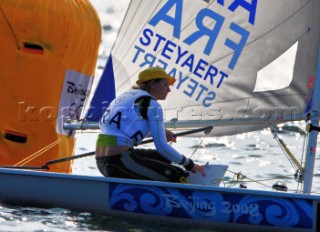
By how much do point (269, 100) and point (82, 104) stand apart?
180 centimetres

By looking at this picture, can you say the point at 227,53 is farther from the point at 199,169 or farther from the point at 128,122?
the point at 128,122

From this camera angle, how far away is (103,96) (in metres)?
6.56

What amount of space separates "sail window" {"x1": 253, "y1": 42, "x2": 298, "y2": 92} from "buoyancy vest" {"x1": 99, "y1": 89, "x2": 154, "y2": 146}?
96cm

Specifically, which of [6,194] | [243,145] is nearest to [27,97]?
[6,194]

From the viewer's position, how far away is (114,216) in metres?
5.57

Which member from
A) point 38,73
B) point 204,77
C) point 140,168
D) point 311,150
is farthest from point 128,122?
point 38,73

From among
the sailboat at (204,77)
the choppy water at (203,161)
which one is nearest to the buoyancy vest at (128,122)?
the sailboat at (204,77)

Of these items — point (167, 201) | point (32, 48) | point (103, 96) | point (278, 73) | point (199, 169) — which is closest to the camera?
point (167, 201)

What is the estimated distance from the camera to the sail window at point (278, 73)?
614 cm

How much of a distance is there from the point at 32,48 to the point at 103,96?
76cm

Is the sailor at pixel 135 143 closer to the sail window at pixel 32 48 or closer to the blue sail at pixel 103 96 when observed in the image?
the blue sail at pixel 103 96

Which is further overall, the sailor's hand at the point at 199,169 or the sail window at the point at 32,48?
the sail window at the point at 32,48

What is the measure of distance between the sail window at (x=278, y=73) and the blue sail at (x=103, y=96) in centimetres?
106

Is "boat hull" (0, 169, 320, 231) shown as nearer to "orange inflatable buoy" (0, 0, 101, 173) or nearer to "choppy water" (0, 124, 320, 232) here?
"choppy water" (0, 124, 320, 232)
